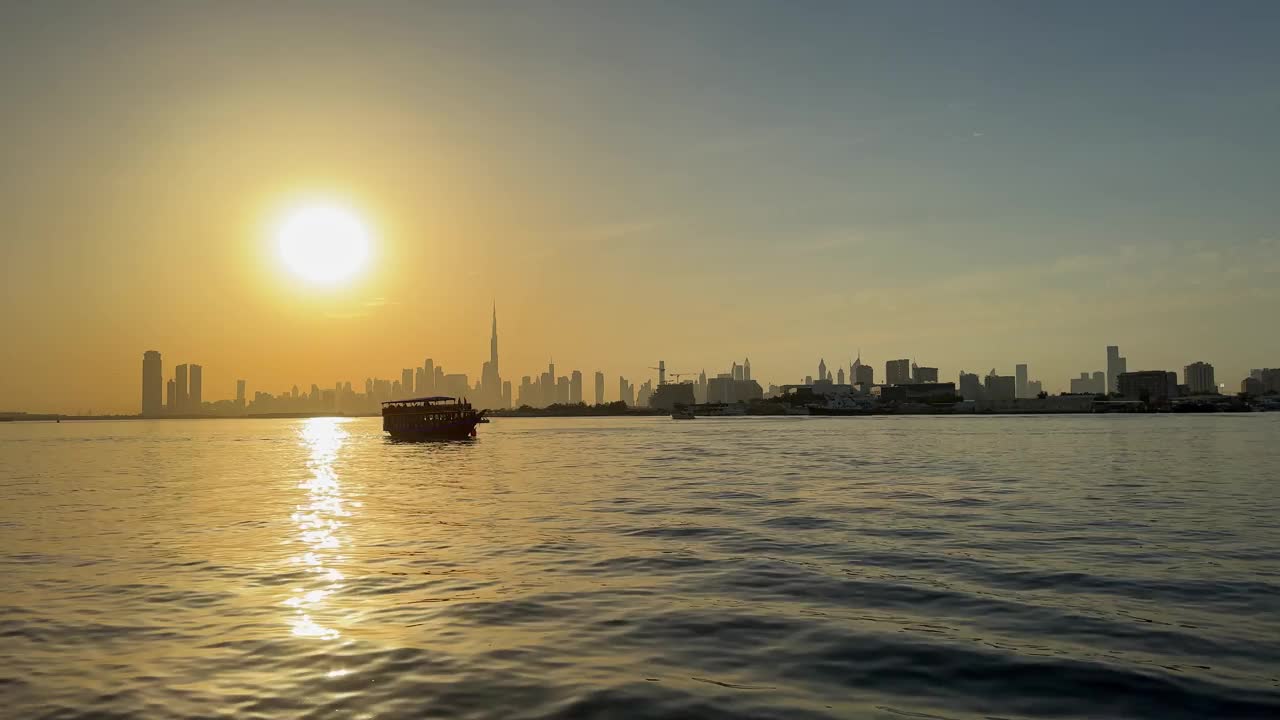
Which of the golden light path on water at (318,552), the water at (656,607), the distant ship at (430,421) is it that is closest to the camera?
the water at (656,607)

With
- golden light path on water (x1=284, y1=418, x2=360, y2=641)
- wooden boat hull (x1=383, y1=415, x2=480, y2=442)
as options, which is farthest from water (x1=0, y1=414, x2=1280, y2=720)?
wooden boat hull (x1=383, y1=415, x2=480, y2=442)

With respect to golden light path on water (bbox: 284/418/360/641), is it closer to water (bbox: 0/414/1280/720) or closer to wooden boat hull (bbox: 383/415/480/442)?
water (bbox: 0/414/1280/720)

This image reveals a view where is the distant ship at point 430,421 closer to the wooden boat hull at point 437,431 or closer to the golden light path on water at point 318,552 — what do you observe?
the wooden boat hull at point 437,431

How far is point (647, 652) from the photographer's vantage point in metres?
13.8

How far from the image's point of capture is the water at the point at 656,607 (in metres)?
11.7

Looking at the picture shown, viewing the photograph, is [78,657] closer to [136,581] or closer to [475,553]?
[136,581]

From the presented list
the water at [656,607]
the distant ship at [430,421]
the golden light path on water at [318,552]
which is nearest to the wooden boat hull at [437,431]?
the distant ship at [430,421]

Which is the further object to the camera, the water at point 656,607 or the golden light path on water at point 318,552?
the golden light path on water at point 318,552

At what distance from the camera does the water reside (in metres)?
11.7

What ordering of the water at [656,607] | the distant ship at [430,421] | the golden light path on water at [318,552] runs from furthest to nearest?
1. the distant ship at [430,421]
2. the golden light path on water at [318,552]
3. the water at [656,607]

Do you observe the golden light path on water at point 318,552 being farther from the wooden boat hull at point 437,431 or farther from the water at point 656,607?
the wooden boat hull at point 437,431

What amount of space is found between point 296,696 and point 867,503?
28.8 meters

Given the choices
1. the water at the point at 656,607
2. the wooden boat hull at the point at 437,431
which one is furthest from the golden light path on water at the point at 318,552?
the wooden boat hull at the point at 437,431

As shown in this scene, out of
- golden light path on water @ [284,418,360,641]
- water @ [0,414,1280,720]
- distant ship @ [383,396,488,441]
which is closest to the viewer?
water @ [0,414,1280,720]
